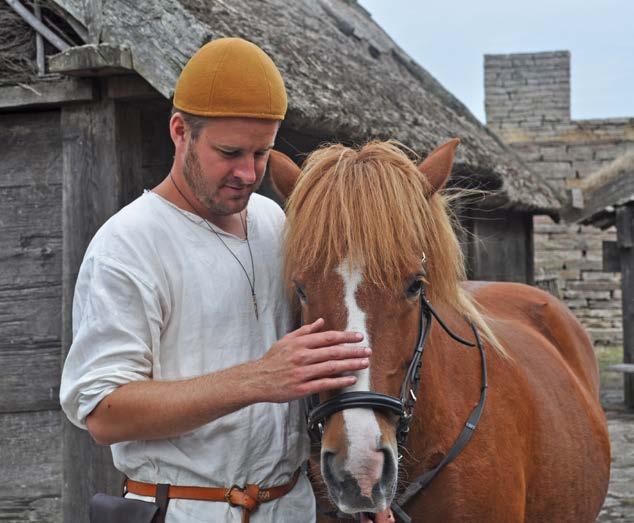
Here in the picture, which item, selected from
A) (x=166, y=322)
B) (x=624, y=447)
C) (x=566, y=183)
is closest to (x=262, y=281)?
(x=166, y=322)

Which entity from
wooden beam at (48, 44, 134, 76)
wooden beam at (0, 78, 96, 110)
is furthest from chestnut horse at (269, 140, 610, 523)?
wooden beam at (0, 78, 96, 110)

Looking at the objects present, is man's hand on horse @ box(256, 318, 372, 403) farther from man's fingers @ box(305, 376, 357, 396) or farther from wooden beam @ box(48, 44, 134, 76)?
wooden beam @ box(48, 44, 134, 76)

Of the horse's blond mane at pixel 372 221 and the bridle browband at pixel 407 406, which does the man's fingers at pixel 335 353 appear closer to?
the bridle browband at pixel 407 406

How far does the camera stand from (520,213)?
10242mm

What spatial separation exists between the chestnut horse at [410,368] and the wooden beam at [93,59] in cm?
137

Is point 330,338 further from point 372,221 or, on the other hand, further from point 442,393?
point 442,393

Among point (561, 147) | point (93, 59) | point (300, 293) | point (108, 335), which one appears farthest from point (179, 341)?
point (561, 147)

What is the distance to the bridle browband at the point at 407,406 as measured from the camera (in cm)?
197

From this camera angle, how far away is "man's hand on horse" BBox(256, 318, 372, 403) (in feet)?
6.12

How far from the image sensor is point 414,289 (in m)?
2.22

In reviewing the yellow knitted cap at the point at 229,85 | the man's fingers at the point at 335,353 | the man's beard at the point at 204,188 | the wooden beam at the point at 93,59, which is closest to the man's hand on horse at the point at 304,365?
the man's fingers at the point at 335,353

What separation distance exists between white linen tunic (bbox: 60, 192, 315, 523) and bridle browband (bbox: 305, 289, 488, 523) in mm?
150

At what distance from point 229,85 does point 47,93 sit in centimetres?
205

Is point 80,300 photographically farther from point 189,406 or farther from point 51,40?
point 51,40
